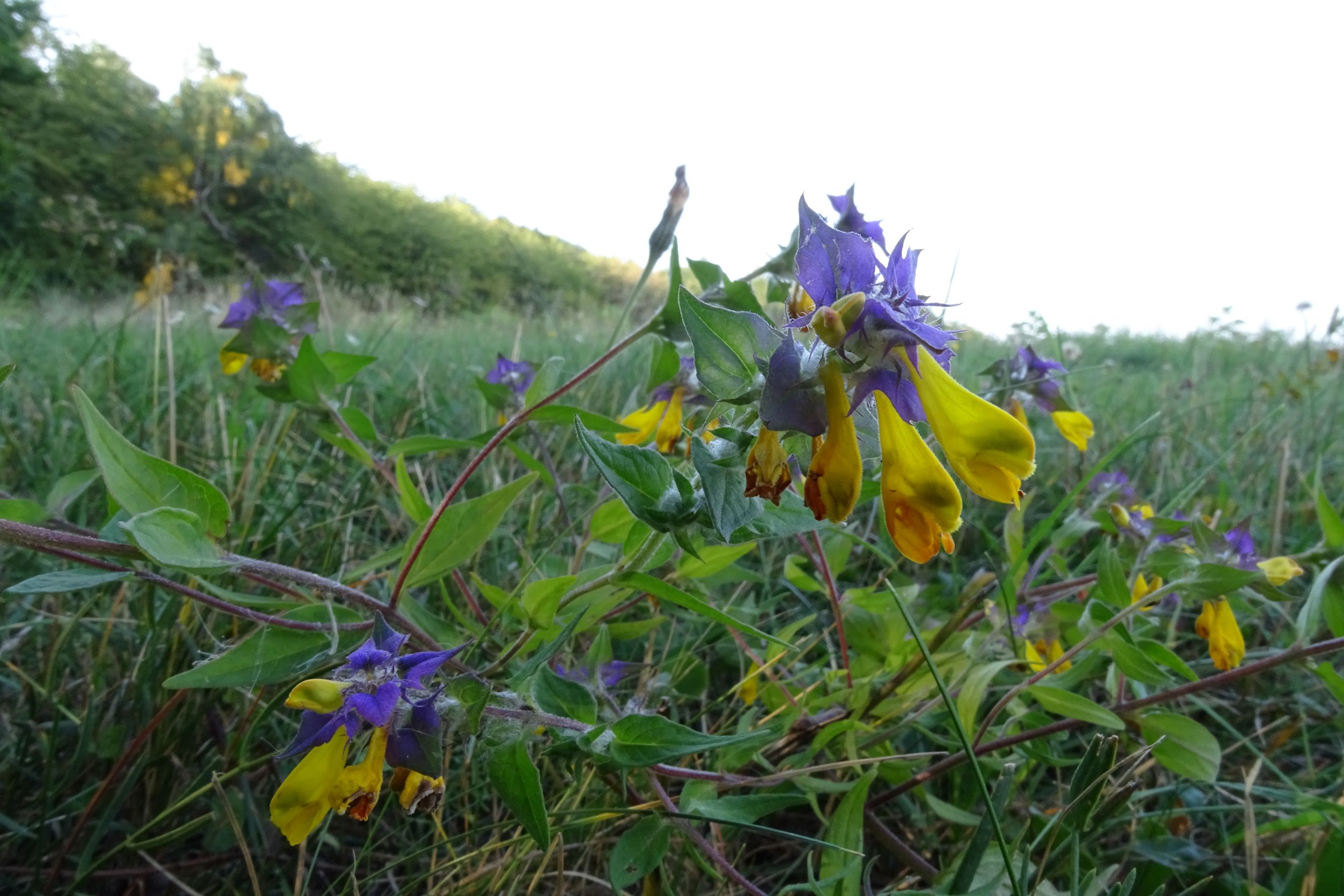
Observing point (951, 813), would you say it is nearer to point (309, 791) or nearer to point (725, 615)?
point (725, 615)

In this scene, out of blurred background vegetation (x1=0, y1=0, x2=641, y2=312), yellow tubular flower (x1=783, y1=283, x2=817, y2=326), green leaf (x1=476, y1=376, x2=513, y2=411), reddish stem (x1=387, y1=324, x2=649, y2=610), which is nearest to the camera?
reddish stem (x1=387, y1=324, x2=649, y2=610)

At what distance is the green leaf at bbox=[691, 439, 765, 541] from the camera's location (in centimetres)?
67

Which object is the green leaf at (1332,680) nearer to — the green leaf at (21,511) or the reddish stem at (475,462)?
the reddish stem at (475,462)

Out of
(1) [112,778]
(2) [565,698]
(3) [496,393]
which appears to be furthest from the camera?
(3) [496,393]

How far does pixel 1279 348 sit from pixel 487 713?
17.4 feet

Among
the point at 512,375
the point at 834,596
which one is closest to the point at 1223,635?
the point at 834,596

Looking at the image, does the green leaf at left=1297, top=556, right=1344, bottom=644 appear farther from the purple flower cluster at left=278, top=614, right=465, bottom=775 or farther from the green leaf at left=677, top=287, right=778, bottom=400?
the purple flower cluster at left=278, top=614, right=465, bottom=775

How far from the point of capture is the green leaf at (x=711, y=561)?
1108 mm

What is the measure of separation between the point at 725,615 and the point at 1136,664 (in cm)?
62

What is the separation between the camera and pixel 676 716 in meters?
1.31

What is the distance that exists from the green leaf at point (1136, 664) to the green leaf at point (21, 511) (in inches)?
55.3

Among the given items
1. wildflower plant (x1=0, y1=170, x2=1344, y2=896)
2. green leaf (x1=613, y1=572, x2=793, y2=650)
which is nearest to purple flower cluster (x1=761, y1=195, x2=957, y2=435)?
wildflower plant (x1=0, y1=170, x2=1344, y2=896)

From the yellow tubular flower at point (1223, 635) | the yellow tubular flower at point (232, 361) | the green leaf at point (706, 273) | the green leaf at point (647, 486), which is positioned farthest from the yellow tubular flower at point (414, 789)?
the yellow tubular flower at point (1223, 635)

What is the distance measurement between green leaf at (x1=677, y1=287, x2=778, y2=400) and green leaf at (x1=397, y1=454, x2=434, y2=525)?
63 centimetres
